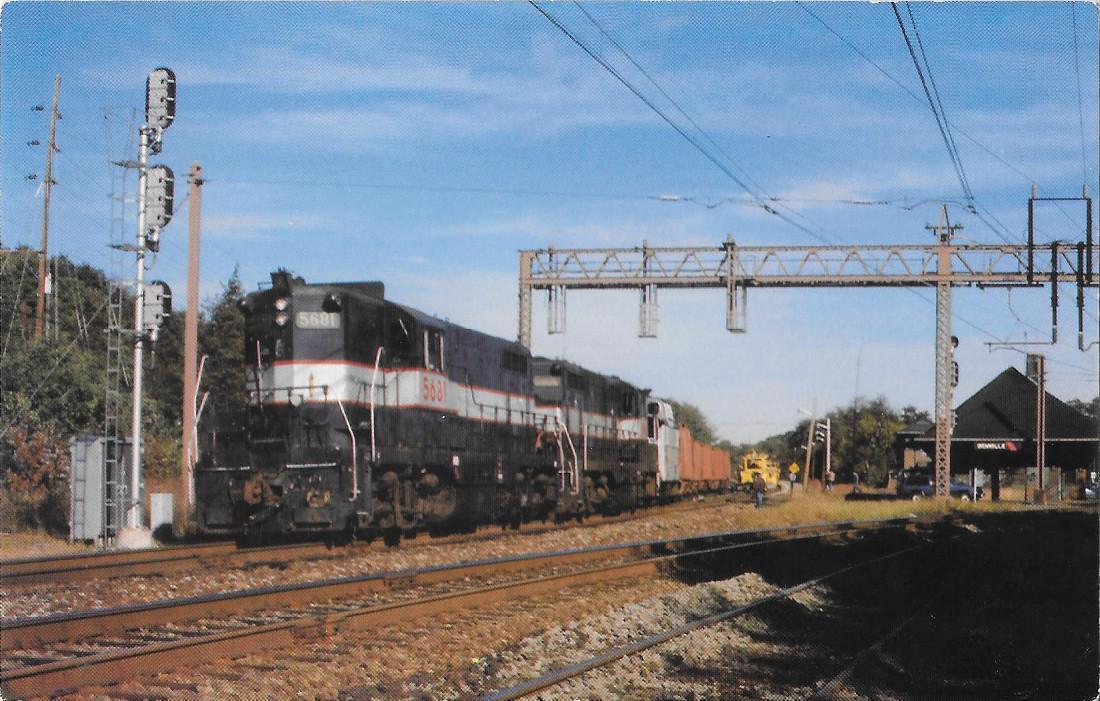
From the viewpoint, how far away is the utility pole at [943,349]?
35344 millimetres

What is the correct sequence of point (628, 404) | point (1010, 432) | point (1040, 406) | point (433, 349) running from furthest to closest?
point (1010, 432) < point (1040, 406) < point (628, 404) < point (433, 349)

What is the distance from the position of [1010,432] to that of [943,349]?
50.6 ft

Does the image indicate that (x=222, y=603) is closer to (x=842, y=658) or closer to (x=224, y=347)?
(x=842, y=658)

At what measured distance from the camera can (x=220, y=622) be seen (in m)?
11.0

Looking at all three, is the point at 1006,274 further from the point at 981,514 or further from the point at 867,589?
the point at 867,589

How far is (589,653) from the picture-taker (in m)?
10.4

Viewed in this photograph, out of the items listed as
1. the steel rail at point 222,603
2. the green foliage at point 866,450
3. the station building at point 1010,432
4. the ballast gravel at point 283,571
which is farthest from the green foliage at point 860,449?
the steel rail at point 222,603

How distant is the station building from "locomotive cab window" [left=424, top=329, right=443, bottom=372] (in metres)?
33.6

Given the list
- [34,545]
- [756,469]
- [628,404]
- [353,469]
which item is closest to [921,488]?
[756,469]

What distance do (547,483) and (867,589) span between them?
1095 cm

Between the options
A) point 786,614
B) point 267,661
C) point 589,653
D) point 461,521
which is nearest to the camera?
point 267,661

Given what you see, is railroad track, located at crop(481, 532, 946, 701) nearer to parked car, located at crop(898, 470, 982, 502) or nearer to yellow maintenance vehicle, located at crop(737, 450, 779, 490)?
parked car, located at crop(898, 470, 982, 502)

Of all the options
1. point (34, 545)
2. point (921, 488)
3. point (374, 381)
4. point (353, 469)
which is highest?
point (374, 381)

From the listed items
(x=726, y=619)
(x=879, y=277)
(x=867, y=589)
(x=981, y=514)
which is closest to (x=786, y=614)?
(x=726, y=619)
